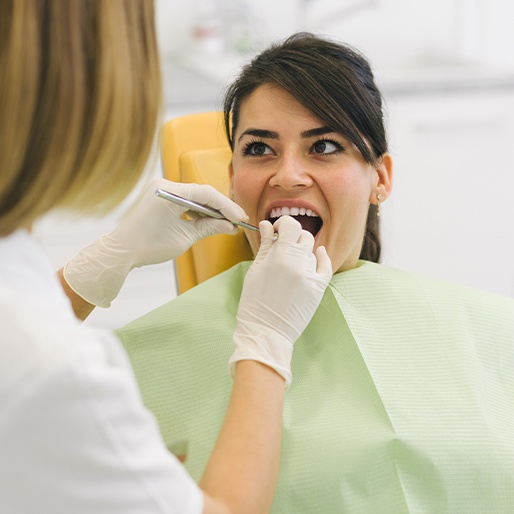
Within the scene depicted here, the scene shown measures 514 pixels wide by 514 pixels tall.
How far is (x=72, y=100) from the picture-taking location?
0.85m

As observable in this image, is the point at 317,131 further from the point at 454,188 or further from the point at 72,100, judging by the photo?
the point at 454,188

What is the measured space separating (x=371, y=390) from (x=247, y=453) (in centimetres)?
42

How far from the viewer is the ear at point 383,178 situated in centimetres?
159

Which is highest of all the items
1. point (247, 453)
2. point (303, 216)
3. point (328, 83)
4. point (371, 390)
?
point (328, 83)

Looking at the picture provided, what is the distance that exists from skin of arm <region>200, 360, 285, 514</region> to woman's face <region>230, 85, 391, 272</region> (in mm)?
464

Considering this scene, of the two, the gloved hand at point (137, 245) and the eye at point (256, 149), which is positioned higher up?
the eye at point (256, 149)

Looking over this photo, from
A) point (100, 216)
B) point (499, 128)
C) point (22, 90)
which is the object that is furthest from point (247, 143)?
point (499, 128)

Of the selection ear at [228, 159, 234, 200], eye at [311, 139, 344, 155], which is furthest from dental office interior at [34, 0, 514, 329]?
eye at [311, 139, 344, 155]

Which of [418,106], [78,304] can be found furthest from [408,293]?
[418,106]

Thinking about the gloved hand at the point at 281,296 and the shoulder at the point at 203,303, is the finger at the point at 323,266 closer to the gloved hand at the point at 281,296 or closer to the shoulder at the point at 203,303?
the gloved hand at the point at 281,296

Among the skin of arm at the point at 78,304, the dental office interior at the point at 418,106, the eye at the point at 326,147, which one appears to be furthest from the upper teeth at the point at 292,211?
the dental office interior at the point at 418,106

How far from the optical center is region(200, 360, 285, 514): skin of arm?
97cm

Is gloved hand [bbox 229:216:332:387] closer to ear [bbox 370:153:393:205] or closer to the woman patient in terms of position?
the woman patient

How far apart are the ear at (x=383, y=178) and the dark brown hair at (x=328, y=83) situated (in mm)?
27
